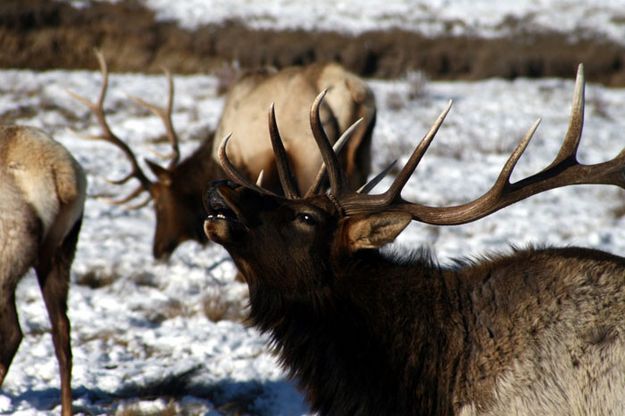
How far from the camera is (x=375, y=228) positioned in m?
3.55

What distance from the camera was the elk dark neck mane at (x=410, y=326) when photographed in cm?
344

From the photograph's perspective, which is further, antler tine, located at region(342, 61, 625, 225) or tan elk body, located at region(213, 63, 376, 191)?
tan elk body, located at region(213, 63, 376, 191)

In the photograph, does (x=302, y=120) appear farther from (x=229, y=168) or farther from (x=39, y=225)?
(x=229, y=168)

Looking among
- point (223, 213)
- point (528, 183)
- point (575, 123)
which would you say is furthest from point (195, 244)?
point (575, 123)

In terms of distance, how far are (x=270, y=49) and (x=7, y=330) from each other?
15271mm

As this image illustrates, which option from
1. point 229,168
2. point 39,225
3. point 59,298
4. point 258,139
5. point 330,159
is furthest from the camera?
point 258,139

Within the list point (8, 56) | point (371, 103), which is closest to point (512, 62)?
point (8, 56)

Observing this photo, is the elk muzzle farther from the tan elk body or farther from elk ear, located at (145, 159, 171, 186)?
elk ear, located at (145, 159, 171, 186)

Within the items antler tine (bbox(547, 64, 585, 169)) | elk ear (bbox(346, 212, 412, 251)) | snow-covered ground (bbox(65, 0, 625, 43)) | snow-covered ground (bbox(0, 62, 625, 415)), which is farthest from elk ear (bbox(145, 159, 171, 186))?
snow-covered ground (bbox(65, 0, 625, 43))

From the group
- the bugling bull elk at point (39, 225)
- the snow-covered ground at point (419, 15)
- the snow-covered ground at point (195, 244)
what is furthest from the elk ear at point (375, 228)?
the snow-covered ground at point (419, 15)

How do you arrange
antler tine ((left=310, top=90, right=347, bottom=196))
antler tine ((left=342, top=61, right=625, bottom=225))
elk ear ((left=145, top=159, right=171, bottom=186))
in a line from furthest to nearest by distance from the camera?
elk ear ((left=145, top=159, right=171, bottom=186)) → antler tine ((left=310, top=90, right=347, bottom=196)) → antler tine ((left=342, top=61, right=625, bottom=225))

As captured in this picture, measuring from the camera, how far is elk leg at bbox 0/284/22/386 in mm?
4656

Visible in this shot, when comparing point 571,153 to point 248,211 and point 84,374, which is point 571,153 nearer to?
point 248,211

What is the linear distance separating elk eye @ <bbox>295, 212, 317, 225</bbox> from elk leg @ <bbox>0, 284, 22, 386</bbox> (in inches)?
74.8
